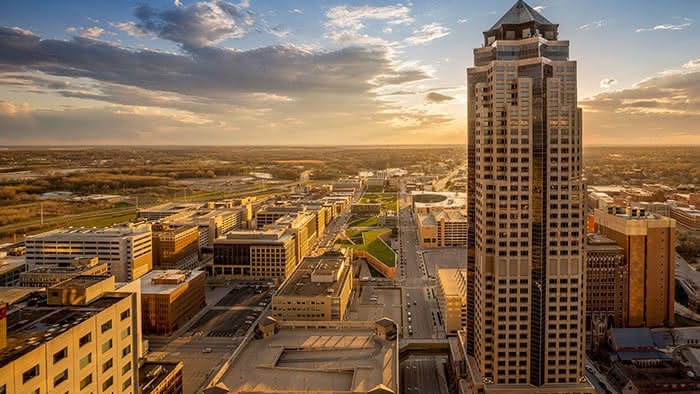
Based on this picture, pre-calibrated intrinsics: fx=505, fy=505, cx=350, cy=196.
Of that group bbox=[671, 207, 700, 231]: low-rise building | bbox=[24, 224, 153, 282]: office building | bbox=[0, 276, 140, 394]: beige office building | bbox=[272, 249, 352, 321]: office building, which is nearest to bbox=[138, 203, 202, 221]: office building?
bbox=[24, 224, 153, 282]: office building

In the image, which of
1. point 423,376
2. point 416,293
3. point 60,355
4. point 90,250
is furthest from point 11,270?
point 60,355

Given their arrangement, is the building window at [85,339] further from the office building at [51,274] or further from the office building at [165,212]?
the office building at [165,212]

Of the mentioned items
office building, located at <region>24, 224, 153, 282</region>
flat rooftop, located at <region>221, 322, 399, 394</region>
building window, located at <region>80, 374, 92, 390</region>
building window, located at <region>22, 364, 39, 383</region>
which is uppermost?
building window, located at <region>22, 364, 39, 383</region>

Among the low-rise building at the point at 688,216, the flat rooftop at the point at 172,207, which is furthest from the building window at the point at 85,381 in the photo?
the low-rise building at the point at 688,216

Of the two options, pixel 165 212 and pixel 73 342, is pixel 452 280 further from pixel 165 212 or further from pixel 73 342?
pixel 165 212

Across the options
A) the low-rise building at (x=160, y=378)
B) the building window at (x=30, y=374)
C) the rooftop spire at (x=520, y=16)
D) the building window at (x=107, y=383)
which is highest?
the rooftop spire at (x=520, y=16)

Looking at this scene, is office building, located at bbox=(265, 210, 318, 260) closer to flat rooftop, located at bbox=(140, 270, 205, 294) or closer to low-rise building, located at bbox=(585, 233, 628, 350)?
flat rooftop, located at bbox=(140, 270, 205, 294)

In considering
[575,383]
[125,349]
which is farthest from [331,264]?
[125,349]
